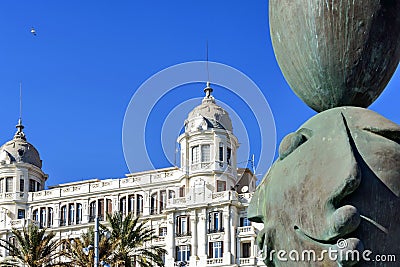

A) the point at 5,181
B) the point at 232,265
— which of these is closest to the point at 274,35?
the point at 232,265

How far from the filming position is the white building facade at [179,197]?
231 ft

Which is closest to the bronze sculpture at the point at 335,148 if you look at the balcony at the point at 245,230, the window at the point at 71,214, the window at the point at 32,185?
the balcony at the point at 245,230

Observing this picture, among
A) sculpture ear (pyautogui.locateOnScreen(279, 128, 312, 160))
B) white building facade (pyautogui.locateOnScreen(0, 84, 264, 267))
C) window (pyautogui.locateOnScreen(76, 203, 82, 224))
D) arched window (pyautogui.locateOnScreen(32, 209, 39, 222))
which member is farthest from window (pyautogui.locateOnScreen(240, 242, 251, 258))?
sculpture ear (pyautogui.locateOnScreen(279, 128, 312, 160))

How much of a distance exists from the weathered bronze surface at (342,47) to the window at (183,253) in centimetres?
6379

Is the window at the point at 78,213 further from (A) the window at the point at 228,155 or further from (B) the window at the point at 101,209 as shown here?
(A) the window at the point at 228,155

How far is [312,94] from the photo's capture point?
308 inches

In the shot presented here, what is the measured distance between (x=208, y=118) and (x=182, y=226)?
8.58 metres

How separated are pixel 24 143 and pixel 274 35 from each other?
7560cm

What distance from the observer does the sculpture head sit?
6879 millimetres

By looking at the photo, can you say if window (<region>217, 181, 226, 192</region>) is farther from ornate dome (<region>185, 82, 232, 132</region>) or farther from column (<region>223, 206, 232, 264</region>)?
ornate dome (<region>185, 82, 232, 132</region>)

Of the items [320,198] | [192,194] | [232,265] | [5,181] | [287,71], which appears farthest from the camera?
[5,181]

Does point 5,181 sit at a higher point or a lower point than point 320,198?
higher

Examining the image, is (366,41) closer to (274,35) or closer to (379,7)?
(379,7)

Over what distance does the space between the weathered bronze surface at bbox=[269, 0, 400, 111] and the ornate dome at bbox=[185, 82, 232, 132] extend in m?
65.6
